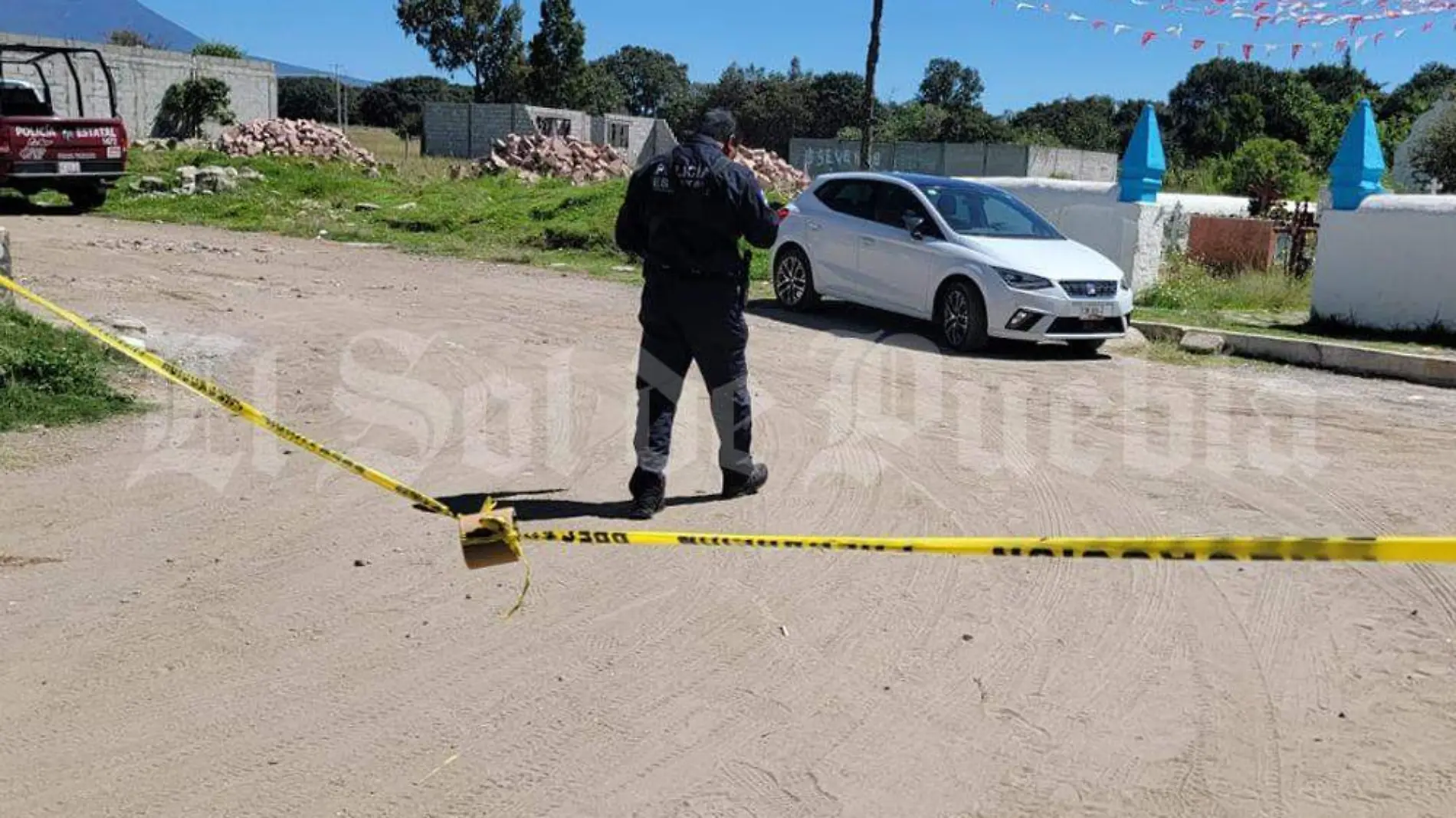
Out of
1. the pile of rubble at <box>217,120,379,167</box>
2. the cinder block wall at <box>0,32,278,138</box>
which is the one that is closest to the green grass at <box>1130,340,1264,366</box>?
the pile of rubble at <box>217,120,379,167</box>

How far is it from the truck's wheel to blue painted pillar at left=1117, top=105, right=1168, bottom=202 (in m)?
16.8

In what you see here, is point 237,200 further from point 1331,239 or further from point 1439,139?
point 1439,139

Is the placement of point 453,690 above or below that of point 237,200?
below

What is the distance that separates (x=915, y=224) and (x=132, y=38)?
60.1m

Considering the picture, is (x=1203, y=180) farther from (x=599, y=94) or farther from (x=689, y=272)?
(x=599, y=94)

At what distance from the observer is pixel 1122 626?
4.96m

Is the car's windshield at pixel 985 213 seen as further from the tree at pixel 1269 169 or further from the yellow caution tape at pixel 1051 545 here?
the tree at pixel 1269 169

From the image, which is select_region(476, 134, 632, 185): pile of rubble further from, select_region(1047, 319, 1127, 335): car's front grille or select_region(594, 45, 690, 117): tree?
select_region(594, 45, 690, 117): tree

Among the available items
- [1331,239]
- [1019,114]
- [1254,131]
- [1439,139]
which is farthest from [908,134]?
[1331,239]

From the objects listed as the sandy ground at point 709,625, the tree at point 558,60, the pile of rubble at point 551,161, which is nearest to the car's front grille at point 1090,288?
the sandy ground at point 709,625

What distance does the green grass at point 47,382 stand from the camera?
742 centimetres

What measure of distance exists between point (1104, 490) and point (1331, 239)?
9.10m

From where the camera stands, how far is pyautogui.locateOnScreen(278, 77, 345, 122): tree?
82.3 m

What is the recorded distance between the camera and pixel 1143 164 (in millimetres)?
15797
